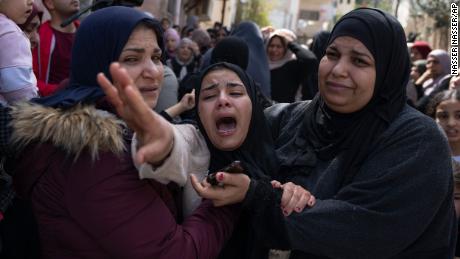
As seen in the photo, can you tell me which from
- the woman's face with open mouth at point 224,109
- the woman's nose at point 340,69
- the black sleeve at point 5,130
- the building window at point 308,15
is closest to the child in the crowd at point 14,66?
the black sleeve at point 5,130

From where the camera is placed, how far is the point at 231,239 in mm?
2016

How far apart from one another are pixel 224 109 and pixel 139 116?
2.10 ft

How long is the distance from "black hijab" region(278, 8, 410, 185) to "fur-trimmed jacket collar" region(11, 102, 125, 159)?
2.64 feet

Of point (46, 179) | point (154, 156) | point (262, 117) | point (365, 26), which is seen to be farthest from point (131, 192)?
point (365, 26)

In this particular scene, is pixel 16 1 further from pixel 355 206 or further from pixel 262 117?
pixel 355 206

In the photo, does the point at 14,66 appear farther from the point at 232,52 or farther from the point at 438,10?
the point at 438,10

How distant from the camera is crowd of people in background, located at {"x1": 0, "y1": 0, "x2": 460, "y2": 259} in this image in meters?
1.53

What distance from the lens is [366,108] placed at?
2008 mm

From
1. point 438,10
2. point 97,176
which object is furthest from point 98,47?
point 438,10

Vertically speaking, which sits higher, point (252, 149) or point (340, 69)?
point (340, 69)

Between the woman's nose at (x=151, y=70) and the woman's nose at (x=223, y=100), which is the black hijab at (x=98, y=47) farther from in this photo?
the woman's nose at (x=223, y=100)

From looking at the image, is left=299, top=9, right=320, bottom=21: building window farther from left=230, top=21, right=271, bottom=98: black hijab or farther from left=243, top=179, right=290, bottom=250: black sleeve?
left=243, top=179, right=290, bottom=250: black sleeve

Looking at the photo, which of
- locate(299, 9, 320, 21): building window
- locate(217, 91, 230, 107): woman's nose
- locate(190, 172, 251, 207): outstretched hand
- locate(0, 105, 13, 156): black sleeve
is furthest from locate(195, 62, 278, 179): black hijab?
locate(299, 9, 320, 21): building window

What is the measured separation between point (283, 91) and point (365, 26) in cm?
357
